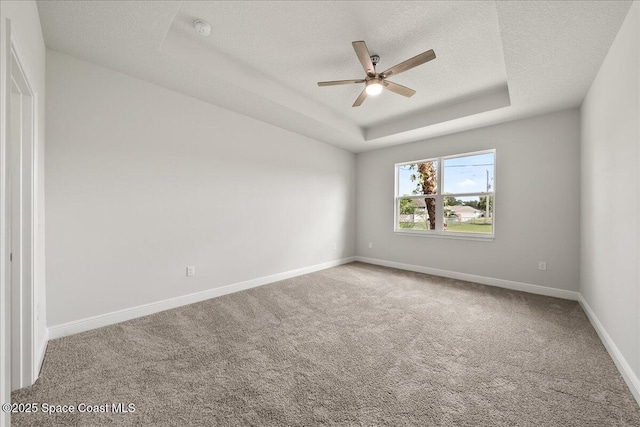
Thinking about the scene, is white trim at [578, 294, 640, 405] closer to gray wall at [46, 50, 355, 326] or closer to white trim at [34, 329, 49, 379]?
gray wall at [46, 50, 355, 326]

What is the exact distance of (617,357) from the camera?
186 cm

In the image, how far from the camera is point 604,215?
2.29 meters

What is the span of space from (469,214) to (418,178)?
1128 millimetres

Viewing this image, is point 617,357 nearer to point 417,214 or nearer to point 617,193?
point 617,193

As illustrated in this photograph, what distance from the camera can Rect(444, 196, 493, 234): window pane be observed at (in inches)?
158

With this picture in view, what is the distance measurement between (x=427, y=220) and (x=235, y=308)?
364 cm

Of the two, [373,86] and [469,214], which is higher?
[373,86]

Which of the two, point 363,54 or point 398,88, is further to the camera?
point 398,88

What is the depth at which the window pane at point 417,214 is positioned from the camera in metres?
4.69

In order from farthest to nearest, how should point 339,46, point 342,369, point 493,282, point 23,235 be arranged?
1. point 493,282
2. point 339,46
3. point 342,369
4. point 23,235

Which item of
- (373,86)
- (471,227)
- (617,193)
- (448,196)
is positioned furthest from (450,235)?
(373,86)

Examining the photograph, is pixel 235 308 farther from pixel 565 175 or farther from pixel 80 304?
pixel 565 175

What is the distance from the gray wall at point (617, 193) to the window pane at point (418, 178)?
208 centimetres

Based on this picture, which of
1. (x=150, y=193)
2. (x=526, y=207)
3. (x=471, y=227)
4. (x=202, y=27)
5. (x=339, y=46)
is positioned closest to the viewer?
(x=202, y=27)
